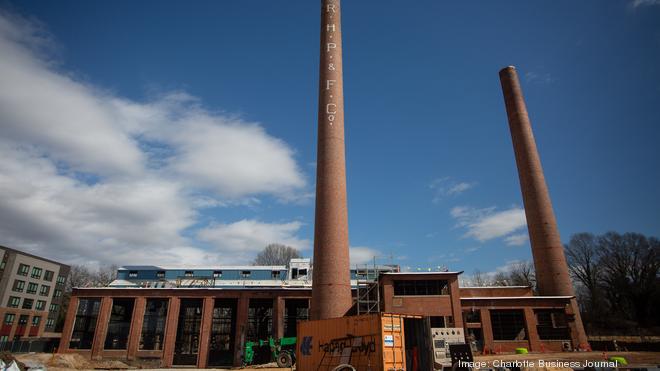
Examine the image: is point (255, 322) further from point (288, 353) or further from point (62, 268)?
point (62, 268)

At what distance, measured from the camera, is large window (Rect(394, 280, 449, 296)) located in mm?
31625

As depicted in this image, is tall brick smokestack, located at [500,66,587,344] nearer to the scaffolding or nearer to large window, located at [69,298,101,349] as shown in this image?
the scaffolding

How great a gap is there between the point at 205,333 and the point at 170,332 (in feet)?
10.8

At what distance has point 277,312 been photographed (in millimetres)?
35656

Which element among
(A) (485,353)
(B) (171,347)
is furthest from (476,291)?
(B) (171,347)

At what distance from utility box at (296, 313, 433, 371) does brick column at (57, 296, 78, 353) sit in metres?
28.2

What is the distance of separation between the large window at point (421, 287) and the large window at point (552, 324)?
9.44 meters

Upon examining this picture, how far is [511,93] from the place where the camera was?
44.5 metres

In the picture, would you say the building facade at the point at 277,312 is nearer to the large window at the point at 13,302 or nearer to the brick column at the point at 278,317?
the brick column at the point at 278,317

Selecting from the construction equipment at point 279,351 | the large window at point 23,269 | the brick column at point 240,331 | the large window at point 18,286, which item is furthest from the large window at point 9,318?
the construction equipment at point 279,351

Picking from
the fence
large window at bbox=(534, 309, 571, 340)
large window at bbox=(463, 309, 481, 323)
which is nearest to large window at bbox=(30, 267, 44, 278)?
the fence

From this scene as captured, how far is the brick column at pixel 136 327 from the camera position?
35.2 m

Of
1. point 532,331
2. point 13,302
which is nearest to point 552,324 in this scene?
point 532,331

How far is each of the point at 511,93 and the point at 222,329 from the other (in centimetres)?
4924
